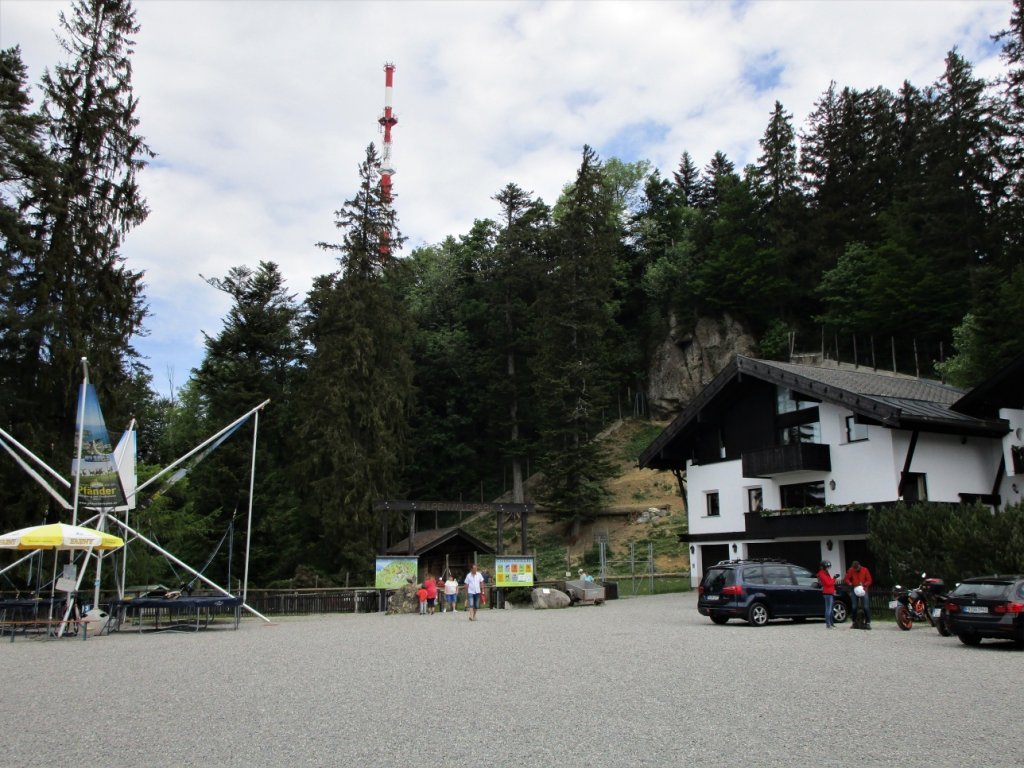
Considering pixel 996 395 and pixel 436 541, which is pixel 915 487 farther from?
pixel 436 541

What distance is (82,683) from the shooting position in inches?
468

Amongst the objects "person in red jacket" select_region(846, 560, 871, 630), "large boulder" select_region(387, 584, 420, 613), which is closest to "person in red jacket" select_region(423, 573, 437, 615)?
"large boulder" select_region(387, 584, 420, 613)

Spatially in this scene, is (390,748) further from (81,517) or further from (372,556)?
(372,556)

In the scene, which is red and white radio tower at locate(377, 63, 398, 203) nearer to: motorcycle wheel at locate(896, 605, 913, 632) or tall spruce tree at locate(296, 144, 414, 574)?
tall spruce tree at locate(296, 144, 414, 574)

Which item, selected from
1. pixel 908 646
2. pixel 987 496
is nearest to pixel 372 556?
pixel 987 496

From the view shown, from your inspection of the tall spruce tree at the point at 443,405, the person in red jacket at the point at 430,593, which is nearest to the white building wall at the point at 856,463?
the person in red jacket at the point at 430,593

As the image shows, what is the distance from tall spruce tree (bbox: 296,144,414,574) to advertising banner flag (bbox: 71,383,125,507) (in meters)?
19.4

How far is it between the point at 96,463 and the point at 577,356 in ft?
126

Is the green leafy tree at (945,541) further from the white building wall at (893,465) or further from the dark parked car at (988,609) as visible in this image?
the dark parked car at (988,609)

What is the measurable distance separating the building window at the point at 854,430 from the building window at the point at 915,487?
2.08 metres

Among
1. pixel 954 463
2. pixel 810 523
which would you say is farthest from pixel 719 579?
pixel 954 463

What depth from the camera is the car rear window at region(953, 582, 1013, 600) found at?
15367mm

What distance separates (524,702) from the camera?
9492 mm

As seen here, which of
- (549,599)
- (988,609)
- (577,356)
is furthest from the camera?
(577,356)
